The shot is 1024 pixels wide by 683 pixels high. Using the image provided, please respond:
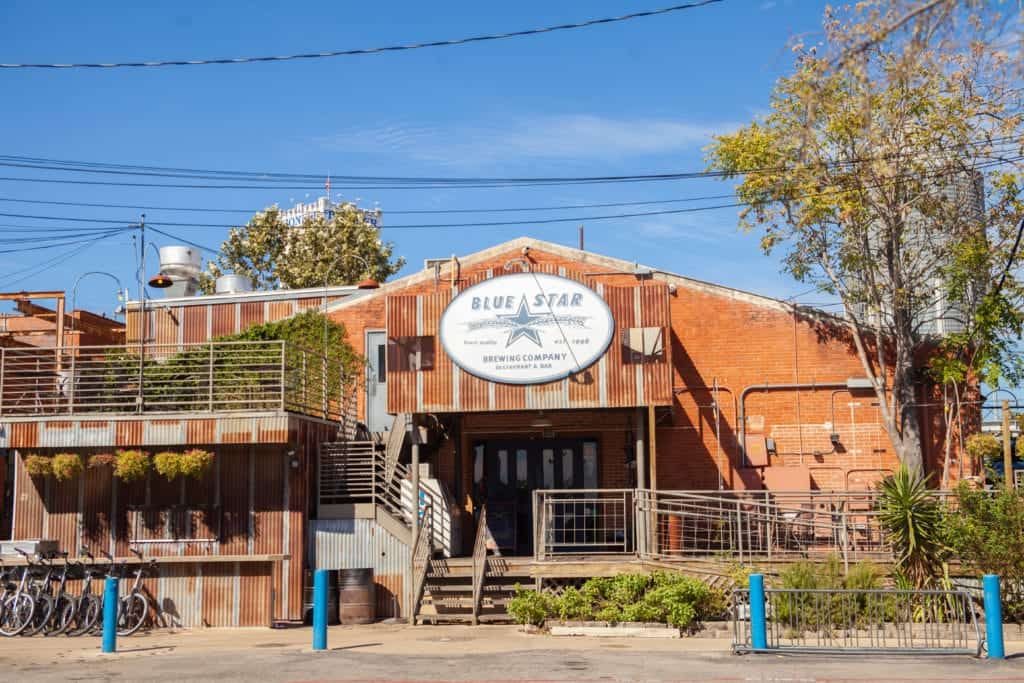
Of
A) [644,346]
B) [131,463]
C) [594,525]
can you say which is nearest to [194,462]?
[131,463]

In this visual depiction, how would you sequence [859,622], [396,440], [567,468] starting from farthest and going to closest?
[567,468] < [396,440] < [859,622]

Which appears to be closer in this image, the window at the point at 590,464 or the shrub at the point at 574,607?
the shrub at the point at 574,607

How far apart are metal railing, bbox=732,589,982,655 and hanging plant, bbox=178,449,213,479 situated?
10.9 metres

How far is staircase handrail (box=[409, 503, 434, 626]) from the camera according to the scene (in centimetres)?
2227

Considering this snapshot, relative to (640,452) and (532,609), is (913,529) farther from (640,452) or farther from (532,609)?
(532,609)

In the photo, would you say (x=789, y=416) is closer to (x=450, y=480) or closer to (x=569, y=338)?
(x=569, y=338)

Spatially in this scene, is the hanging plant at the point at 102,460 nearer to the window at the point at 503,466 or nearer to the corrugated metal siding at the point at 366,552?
the corrugated metal siding at the point at 366,552

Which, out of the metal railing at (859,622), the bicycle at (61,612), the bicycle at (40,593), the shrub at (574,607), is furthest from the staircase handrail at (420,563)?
Result: the bicycle at (40,593)

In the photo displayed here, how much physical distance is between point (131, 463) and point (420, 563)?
6099mm

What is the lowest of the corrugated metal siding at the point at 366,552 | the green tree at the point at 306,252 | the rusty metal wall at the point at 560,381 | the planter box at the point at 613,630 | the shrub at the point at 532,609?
the planter box at the point at 613,630

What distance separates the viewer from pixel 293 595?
22906mm

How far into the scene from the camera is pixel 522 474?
28016 mm

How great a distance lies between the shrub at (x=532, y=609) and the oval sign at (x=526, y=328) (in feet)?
17.0

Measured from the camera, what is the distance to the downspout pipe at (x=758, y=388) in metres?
26.3
